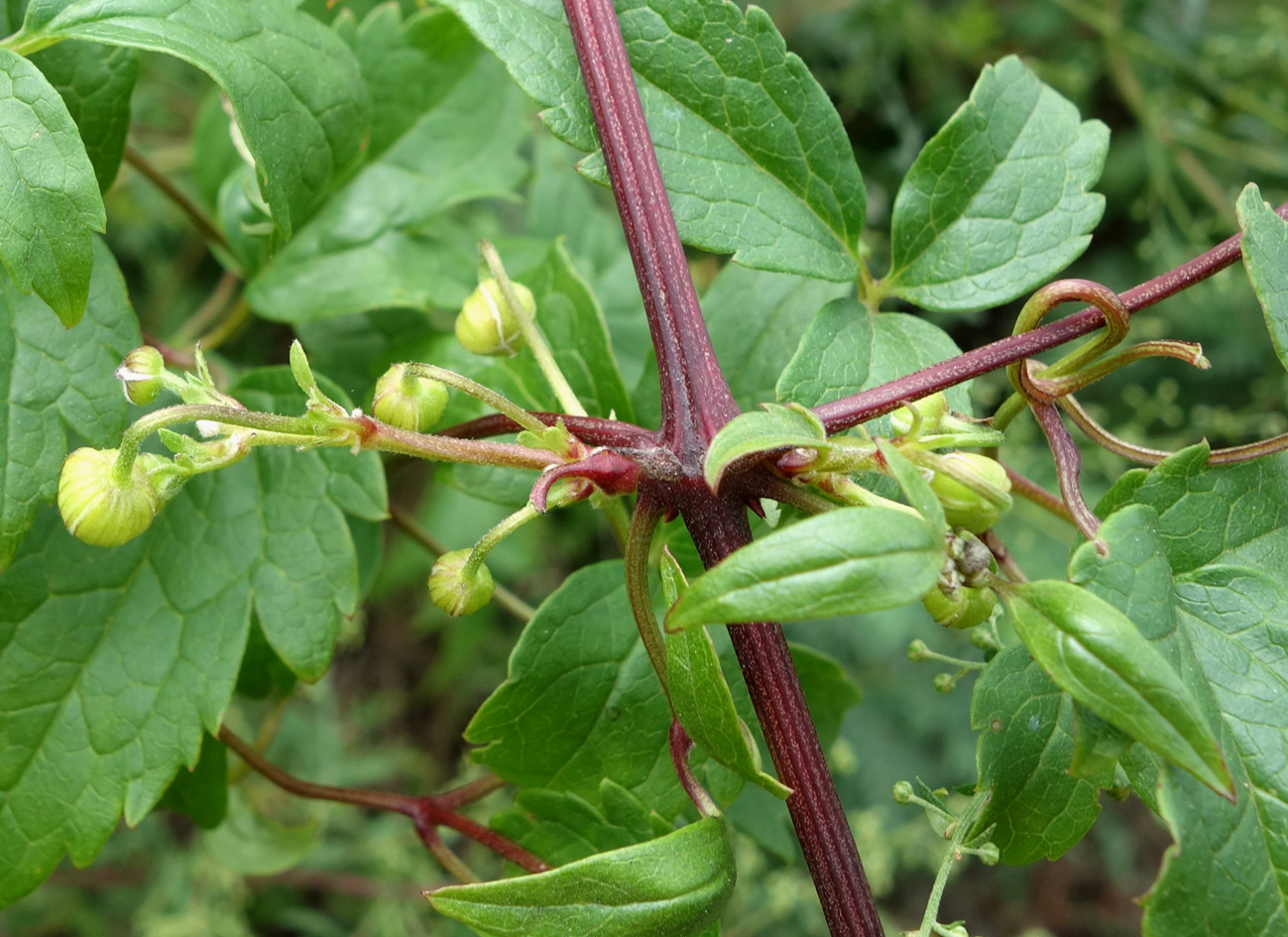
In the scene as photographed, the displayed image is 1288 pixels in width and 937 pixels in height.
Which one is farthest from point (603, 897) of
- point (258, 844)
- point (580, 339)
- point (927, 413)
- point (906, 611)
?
point (906, 611)

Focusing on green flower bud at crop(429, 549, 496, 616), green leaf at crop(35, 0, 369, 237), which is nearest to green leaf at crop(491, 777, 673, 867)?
green flower bud at crop(429, 549, 496, 616)

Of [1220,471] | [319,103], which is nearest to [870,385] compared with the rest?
[1220,471]

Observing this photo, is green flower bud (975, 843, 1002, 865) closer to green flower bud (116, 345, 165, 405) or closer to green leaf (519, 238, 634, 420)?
green leaf (519, 238, 634, 420)

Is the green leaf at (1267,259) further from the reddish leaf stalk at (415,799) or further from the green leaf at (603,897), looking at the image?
the reddish leaf stalk at (415,799)

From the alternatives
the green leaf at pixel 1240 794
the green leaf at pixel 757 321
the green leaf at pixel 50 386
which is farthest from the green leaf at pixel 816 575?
the green leaf at pixel 50 386

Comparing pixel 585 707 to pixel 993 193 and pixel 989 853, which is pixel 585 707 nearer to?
pixel 989 853
